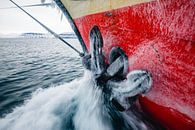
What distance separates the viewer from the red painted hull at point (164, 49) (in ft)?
4.74

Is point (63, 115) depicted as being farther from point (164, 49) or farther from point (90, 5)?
point (164, 49)

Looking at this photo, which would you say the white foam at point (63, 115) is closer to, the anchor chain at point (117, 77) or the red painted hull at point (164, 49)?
the anchor chain at point (117, 77)

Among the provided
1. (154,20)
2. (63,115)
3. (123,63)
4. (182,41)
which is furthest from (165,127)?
(63,115)

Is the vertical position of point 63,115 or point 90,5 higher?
point 90,5

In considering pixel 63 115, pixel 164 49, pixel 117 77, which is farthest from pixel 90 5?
pixel 63 115

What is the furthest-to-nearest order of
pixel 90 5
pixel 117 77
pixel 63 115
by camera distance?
pixel 63 115 → pixel 90 5 → pixel 117 77

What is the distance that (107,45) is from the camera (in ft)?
7.94

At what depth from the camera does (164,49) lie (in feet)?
5.43

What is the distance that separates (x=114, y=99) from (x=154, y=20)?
101cm

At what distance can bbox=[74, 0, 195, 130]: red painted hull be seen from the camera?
1443 mm

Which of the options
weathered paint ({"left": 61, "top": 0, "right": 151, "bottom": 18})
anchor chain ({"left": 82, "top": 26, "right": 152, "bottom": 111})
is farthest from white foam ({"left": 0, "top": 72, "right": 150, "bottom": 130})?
weathered paint ({"left": 61, "top": 0, "right": 151, "bottom": 18})

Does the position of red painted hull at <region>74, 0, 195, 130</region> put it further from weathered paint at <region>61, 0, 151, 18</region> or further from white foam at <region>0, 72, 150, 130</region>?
white foam at <region>0, 72, 150, 130</region>

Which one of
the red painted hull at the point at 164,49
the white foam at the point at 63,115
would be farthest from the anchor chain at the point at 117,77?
the white foam at the point at 63,115

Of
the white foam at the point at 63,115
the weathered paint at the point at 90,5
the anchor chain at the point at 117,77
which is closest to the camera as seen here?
the anchor chain at the point at 117,77
